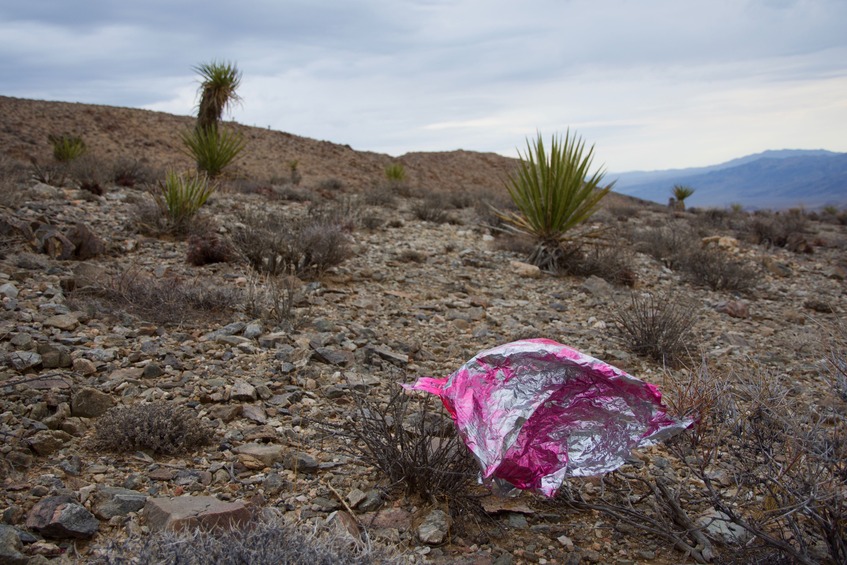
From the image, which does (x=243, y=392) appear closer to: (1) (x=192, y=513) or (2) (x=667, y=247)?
(1) (x=192, y=513)

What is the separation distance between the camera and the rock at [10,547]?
185 centimetres

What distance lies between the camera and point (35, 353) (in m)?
3.25

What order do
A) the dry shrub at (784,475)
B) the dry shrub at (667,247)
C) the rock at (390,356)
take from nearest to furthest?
the dry shrub at (784,475)
the rock at (390,356)
the dry shrub at (667,247)

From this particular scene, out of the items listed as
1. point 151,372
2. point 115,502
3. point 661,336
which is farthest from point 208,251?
point 661,336

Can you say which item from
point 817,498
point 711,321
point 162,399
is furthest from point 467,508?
point 711,321

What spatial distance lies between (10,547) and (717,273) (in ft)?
24.3

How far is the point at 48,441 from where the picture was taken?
2.53m

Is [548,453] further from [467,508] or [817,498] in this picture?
[817,498]

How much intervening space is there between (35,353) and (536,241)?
577 centimetres

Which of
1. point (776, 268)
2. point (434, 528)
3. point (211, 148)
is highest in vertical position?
point (211, 148)

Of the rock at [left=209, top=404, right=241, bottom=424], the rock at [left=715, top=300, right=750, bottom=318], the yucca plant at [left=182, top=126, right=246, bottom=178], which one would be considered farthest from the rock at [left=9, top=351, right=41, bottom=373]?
the yucca plant at [left=182, top=126, right=246, bottom=178]

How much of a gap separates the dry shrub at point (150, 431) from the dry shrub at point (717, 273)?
6.46 meters

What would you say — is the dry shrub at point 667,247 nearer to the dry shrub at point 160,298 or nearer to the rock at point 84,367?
the dry shrub at point 160,298

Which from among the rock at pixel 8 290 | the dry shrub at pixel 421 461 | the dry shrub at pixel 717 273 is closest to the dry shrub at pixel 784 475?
the dry shrub at pixel 421 461
